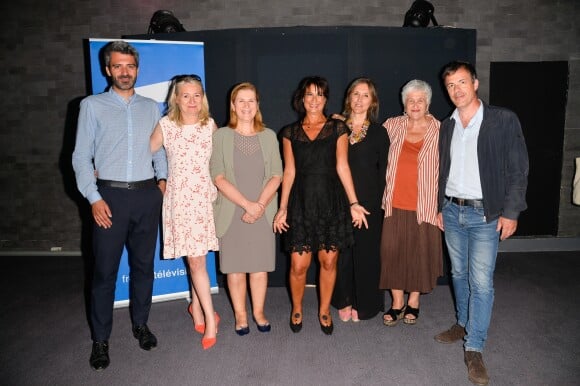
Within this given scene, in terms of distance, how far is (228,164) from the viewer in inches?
103

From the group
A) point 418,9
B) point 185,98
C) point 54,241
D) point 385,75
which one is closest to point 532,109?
point 418,9

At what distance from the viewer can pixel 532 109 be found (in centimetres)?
475

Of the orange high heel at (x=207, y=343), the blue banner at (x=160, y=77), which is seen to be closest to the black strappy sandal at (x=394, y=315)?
the orange high heel at (x=207, y=343)

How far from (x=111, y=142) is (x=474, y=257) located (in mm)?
2160

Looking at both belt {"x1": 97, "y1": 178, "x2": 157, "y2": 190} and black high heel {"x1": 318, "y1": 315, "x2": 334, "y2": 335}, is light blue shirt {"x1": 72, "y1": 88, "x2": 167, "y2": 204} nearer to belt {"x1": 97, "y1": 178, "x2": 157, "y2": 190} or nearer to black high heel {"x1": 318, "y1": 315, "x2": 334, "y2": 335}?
belt {"x1": 97, "y1": 178, "x2": 157, "y2": 190}

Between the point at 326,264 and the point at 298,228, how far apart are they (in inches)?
12.8

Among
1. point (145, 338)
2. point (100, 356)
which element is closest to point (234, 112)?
point (145, 338)

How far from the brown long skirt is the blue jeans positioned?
0.33 meters

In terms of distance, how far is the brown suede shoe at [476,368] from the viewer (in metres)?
2.28

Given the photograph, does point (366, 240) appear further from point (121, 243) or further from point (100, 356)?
point (100, 356)

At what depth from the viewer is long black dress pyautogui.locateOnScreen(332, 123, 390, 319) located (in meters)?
2.80

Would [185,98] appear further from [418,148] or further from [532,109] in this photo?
[532,109]

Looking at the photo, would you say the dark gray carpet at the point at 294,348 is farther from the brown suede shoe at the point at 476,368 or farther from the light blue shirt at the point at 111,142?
the light blue shirt at the point at 111,142

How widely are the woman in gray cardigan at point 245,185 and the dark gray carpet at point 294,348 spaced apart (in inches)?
21.2
